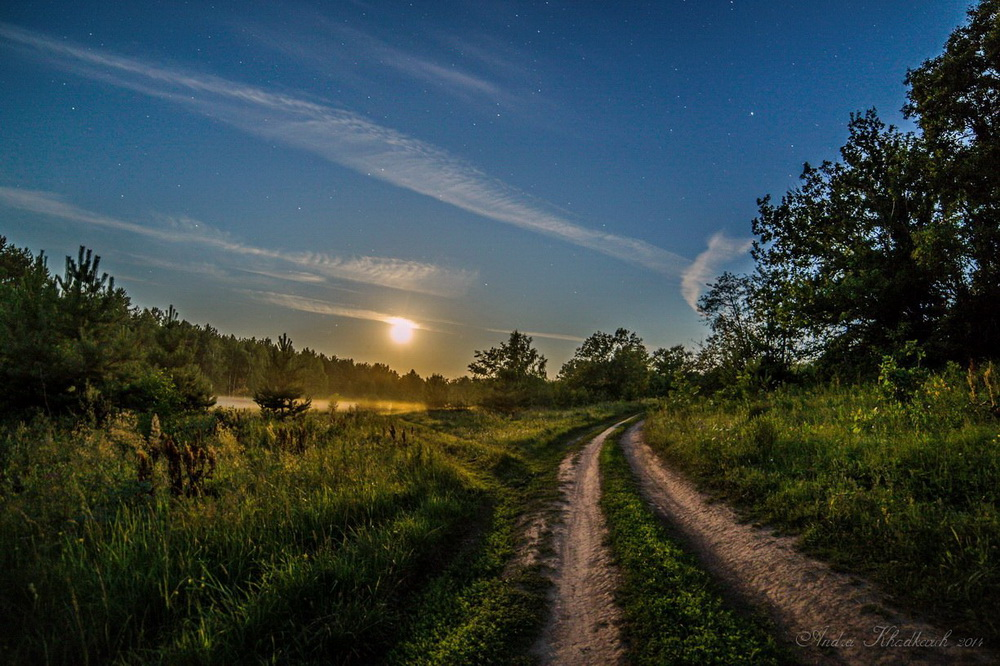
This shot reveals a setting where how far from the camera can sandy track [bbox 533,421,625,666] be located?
12.1 ft

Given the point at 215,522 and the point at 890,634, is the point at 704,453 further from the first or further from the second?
the point at 215,522

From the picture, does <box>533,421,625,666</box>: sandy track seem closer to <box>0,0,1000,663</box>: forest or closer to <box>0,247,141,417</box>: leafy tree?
<box>0,0,1000,663</box>: forest

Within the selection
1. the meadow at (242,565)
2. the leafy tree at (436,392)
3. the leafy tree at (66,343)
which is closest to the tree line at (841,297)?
the leafy tree at (66,343)

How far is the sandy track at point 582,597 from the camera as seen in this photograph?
368cm

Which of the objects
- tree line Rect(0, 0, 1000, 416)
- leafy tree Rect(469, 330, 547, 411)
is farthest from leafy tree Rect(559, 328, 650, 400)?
tree line Rect(0, 0, 1000, 416)

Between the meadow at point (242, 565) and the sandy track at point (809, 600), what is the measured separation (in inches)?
99.8

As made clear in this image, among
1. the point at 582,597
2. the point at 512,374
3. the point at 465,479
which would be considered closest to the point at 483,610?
the point at 582,597

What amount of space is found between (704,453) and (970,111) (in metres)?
17.2

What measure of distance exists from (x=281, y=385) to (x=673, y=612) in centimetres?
2114

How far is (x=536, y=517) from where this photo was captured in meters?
7.88

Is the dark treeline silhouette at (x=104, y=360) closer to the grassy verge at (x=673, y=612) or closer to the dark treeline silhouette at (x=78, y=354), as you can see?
the dark treeline silhouette at (x=78, y=354)

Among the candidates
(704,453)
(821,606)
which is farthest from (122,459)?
(704,453)

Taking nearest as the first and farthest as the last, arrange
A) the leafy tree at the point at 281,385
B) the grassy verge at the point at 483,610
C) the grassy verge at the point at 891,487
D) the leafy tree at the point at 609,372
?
the grassy verge at the point at 483,610
the grassy verge at the point at 891,487
the leafy tree at the point at 281,385
the leafy tree at the point at 609,372

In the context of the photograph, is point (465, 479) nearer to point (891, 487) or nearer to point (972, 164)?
point (891, 487)
